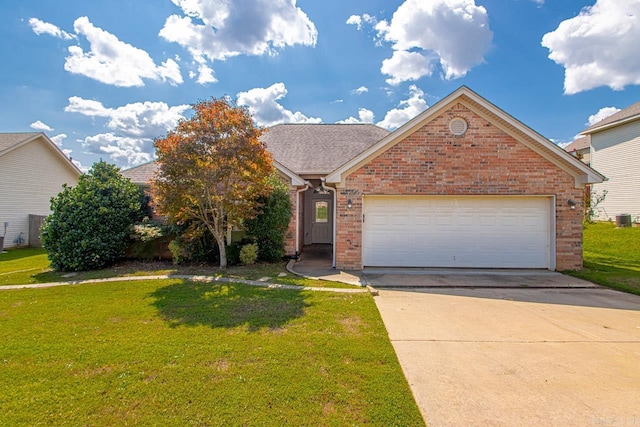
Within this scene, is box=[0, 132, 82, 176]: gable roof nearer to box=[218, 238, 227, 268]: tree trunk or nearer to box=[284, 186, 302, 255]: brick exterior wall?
box=[218, 238, 227, 268]: tree trunk

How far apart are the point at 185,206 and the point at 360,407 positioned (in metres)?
8.03

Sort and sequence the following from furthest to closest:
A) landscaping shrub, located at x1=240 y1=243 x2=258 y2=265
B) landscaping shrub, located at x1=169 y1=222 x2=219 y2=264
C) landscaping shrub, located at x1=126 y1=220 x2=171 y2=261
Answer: landscaping shrub, located at x1=126 y1=220 x2=171 y2=261, landscaping shrub, located at x1=169 y1=222 x2=219 y2=264, landscaping shrub, located at x1=240 y1=243 x2=258 y2=265

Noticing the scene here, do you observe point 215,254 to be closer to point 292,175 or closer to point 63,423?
point 292,175

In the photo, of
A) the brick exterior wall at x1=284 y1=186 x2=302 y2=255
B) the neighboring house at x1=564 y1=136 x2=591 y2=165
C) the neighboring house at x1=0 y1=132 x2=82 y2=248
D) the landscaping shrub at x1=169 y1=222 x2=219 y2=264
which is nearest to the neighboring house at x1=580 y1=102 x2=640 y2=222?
the neighboring house at x1=564 y1=136 x2=591 y2=165

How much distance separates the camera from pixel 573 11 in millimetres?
10547

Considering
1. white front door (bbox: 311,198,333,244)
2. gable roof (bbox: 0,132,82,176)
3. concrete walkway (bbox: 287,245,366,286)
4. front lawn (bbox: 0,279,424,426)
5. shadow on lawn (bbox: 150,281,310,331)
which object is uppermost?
gable roof (bbox: 0,132,82,176)

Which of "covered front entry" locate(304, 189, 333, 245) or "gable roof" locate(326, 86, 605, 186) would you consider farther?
"covered front entry" locate(304, 189, 333, 245)

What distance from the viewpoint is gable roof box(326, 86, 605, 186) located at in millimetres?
9047

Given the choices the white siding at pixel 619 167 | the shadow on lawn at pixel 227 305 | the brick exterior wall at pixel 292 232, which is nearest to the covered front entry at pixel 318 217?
the brick exterior wall at pixel 292 232

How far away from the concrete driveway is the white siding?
15.4 metres

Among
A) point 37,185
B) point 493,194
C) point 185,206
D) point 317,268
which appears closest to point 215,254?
point 185,206

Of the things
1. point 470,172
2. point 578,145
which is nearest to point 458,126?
point 470,172

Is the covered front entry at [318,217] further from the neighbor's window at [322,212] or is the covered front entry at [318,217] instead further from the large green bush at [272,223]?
the large green bush at [272,223]

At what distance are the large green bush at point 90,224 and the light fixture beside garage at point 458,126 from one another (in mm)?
11248
